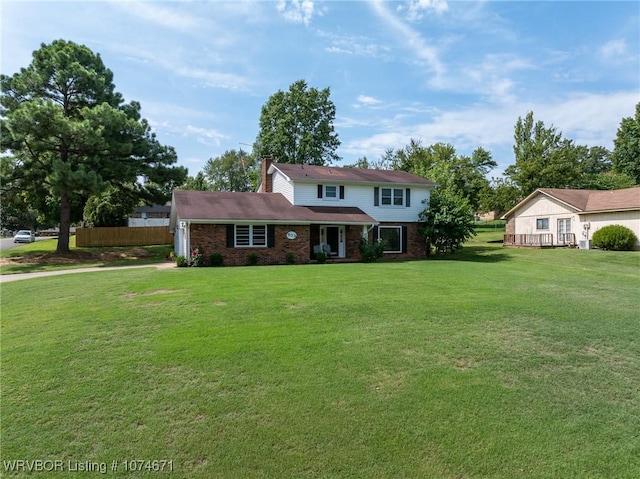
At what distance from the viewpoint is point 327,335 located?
6.29 m

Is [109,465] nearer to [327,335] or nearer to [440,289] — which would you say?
[327,335]

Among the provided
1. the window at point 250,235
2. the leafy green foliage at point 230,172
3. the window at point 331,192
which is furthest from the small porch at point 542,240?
the leafy green foliage at point 230,172

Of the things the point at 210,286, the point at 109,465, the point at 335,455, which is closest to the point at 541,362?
the point at 335,455

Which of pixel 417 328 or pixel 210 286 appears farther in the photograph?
pixel 210 286

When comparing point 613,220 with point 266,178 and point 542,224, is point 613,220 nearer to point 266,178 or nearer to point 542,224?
point 542,224

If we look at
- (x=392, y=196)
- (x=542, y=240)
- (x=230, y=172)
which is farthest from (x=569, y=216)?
(x=230, y=172)

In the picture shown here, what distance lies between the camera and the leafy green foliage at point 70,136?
20.9 meters

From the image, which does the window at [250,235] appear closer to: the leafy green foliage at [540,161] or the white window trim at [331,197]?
the white window trim at [331,197]

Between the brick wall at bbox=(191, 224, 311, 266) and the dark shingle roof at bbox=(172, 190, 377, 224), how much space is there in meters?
0.60

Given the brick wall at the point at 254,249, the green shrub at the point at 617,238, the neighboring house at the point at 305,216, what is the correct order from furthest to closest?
the green shrub at the point at 617,238
the neighboring house at the point at 305,216
the brick wall at the point at 254,249

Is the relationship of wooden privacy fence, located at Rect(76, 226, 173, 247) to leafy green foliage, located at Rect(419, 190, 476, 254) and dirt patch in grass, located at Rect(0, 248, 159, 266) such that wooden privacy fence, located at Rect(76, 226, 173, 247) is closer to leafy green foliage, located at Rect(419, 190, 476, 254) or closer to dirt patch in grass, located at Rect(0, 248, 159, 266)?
dirt patch in grass, located at Rect(0, 248, 159, 266)

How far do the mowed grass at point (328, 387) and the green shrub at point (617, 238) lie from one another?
19.8 metres

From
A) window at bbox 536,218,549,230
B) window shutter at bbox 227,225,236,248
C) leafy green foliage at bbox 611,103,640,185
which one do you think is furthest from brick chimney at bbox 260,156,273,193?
leafy green foliage at bbox 611,103,640,185

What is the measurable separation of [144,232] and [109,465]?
106 ft
